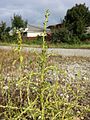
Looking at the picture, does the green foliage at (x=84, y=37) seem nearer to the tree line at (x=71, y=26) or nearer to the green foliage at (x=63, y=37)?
the tree line at (x=71, y=26)

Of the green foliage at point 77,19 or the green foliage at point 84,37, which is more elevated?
the green foliage at point 77,19

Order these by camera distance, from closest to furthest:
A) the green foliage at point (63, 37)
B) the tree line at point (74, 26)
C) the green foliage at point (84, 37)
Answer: the green foliage at point (63, 37) → the tree line at point (74, 26) → the green foliage at point (84, 37)

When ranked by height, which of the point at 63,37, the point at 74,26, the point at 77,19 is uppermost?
the point at 77,19

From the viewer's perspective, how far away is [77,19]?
48469 millimetres

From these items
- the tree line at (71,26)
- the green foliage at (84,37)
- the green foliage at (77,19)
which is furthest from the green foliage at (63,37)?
the green foliage at (84,37)

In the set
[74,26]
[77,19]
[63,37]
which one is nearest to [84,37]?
[74,26]

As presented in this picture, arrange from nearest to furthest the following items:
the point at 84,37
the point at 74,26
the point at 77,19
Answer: the point at 84,37
the point at 74,26
the point at 77,19

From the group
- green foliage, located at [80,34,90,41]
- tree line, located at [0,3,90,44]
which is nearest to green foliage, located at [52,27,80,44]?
tree line, located at [0,3,90,44]

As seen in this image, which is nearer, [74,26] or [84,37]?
[84,37]

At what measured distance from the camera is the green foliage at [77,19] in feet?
153

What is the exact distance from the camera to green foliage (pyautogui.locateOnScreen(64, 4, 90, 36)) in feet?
153

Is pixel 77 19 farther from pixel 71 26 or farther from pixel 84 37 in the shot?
pixel 84 37

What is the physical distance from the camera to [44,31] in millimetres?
2594

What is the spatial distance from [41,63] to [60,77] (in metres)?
4.44
